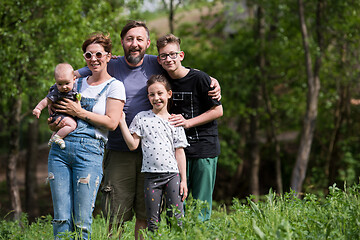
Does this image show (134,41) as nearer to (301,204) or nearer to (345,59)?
(301,204)

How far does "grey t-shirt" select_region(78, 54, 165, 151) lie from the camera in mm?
4023

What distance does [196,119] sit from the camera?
4.02 m

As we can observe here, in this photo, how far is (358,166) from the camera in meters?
13.9

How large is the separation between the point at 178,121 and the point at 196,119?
0.68 feet

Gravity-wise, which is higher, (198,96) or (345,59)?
(345,59)

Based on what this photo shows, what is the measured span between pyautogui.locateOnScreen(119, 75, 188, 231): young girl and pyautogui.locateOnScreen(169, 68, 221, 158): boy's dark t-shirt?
7.1 inches

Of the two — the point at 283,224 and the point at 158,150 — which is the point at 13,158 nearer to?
the point at 158,150

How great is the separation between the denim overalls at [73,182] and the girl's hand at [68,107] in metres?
0.13

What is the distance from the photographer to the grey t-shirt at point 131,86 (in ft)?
13.2

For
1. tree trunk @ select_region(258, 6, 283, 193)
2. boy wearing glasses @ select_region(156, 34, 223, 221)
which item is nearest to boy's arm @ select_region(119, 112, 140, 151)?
boy wearing glasses @ select_region(156, 34, 223, 221)

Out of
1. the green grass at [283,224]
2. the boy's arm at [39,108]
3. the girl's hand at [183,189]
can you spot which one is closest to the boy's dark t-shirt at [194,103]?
the girl's hand at [183,189]

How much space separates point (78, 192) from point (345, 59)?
12332mm

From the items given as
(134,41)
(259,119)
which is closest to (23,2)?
(134,41)

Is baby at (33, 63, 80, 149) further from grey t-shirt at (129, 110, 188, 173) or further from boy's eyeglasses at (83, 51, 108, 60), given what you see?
grey t-shirt at (129, 110, 188, 173)
